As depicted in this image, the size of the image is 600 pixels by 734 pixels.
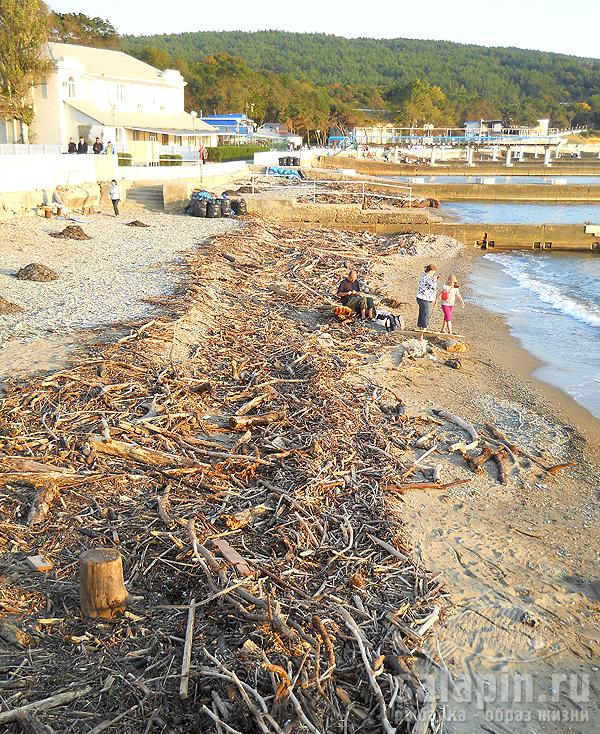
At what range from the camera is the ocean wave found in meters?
17.2

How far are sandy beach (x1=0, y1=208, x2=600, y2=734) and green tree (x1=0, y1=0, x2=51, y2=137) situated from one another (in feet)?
96.0

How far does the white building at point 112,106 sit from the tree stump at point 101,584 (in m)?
37.0

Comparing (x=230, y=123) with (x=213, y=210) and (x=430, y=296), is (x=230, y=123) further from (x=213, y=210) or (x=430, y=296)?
(x=430, y=296)

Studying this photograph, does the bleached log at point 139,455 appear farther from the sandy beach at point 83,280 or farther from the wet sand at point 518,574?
the sandy beach at point 83,280

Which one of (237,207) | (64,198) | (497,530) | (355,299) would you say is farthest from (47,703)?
(237,207)

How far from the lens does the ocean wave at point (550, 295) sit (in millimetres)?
17250

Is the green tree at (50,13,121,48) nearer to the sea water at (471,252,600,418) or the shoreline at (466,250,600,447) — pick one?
the sea water at (471,252,600,418)

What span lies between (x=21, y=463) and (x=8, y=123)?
38.7m

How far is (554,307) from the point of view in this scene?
1827 cm

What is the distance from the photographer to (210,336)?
1139 cm

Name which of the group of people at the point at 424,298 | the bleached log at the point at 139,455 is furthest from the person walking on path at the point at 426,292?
the bleached log at the point at 139,455

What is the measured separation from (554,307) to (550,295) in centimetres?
168

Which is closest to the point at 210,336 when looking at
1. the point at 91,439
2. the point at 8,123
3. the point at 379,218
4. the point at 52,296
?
the point at 52,296

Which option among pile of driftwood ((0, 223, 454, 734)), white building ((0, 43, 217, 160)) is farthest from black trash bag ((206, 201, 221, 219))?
pile of driftwood ((0, 223, 454, 734))
